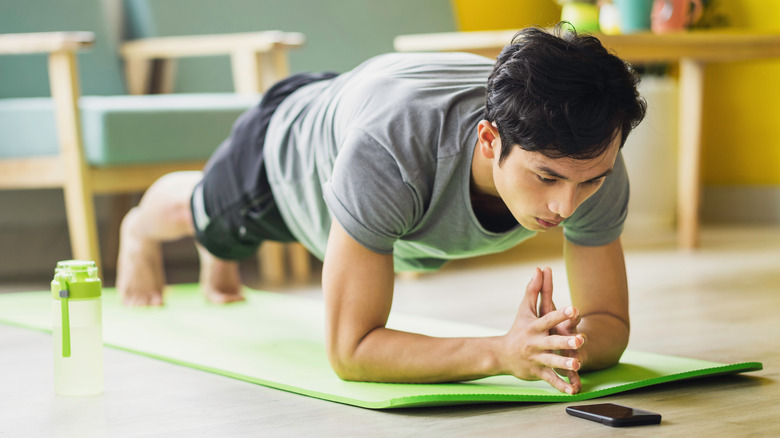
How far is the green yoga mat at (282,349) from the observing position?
132cm

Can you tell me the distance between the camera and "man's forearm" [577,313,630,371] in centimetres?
142

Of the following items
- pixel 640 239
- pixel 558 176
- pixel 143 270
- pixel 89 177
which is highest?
pixel 558 176

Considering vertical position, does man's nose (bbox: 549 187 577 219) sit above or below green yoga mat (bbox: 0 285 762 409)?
above

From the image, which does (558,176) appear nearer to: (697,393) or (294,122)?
(697,393)

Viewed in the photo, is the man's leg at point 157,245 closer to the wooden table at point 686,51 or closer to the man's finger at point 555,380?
the wooden table at point 686,51

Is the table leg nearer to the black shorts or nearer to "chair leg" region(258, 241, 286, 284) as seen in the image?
"chair leg" region(258, 241, 286, 284)

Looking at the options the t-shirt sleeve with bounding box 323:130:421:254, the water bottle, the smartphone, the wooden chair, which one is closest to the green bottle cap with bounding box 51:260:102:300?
the water bottle

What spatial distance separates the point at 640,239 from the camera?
3.54 metres

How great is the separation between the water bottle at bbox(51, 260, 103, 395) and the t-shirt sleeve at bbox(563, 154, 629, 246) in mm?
686

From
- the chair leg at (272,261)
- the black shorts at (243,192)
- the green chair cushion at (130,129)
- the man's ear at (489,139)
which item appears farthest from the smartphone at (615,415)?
the chair leg at (272,261)

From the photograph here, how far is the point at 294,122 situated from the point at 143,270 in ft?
2.17

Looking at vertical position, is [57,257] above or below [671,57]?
below

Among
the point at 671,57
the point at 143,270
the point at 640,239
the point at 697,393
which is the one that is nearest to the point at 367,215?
the point at 697,393

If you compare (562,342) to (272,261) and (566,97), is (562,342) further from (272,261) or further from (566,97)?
(272,261)
